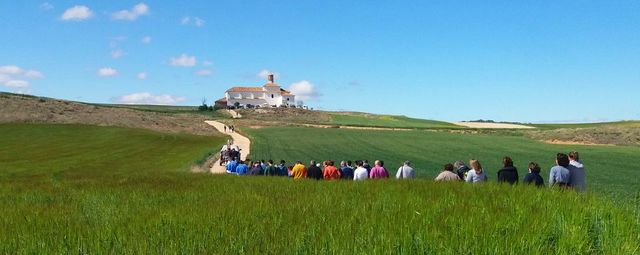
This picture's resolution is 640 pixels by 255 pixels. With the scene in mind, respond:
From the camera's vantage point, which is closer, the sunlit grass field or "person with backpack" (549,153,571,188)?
"person with backpack" (549,153,571,188)

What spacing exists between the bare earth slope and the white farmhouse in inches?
3694

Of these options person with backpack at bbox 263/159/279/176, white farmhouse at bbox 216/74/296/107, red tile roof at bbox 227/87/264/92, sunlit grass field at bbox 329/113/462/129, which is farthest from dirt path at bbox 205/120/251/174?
red tile roof at bbox 227/87/264/92

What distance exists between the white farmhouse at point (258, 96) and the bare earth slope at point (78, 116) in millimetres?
93839

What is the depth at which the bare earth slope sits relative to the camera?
85750mm

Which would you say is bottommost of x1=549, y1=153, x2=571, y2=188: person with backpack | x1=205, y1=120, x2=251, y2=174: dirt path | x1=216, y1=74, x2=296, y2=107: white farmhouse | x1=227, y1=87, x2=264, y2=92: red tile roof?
x1=205, y1=120, x2=251, y2=174: dirt path

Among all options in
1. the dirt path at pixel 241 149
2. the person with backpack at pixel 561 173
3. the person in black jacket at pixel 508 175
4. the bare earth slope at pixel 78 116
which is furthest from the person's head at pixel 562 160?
the bare earth slope at pixel 78 116

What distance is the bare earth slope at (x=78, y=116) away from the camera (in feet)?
281

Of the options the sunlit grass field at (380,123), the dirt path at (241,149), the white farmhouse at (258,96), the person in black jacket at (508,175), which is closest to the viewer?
the person in black jacket at (508,175)

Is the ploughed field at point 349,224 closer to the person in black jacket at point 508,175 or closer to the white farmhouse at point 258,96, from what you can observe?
the person in black jacket at point 508,175

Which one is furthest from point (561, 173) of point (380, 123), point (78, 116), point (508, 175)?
point (380, 123)

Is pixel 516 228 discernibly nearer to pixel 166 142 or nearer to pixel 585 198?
pixel 585 198

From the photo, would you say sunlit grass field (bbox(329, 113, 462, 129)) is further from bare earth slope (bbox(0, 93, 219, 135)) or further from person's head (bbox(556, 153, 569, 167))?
person's head (bbox(556, 153, 569, 167))

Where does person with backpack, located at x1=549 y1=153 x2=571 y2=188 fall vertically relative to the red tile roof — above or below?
below

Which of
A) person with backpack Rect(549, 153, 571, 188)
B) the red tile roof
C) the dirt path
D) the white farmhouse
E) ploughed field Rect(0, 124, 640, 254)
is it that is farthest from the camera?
the red tile roof
